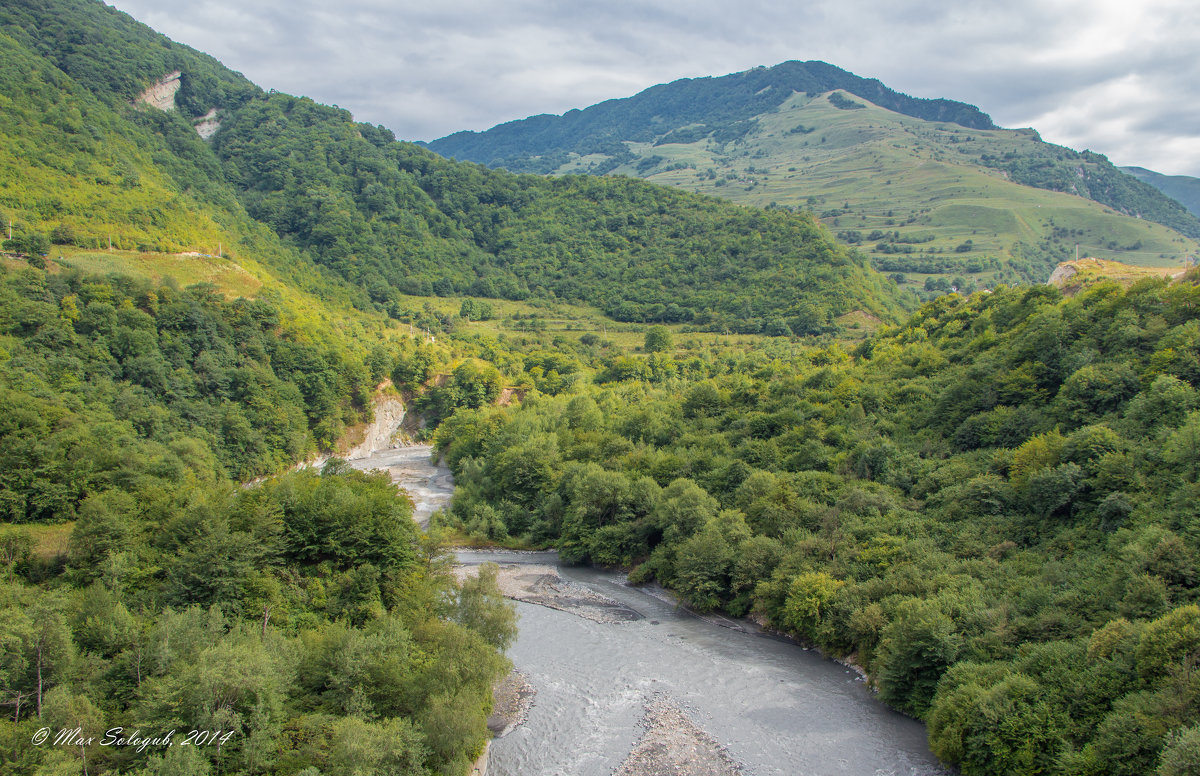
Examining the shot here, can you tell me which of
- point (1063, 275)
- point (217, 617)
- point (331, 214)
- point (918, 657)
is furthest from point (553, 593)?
point (331, 214)

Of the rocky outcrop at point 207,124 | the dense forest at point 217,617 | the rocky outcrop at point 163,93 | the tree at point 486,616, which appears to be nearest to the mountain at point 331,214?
the rocky outcrop at point 207,124

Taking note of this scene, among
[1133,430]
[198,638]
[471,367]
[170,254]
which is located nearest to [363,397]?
[471,367]

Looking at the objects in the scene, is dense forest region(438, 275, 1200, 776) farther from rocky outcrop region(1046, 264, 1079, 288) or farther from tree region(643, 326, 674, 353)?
tree region(643, 326, 674, 353)

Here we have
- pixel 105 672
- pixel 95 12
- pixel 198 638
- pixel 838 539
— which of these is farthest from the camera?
pixel 95 12

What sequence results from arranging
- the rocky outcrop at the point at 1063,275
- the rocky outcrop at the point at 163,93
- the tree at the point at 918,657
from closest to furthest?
the tree at the point at 918,657, the rocky outcrop at the point at 1063,275, the rocky outcrop at the point at 163,93

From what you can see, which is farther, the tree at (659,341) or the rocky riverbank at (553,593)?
the tree at (659,341)

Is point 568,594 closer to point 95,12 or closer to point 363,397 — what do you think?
point 363,397

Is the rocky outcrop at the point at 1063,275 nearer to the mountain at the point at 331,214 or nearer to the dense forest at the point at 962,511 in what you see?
the dense forest at the point at 962,511
